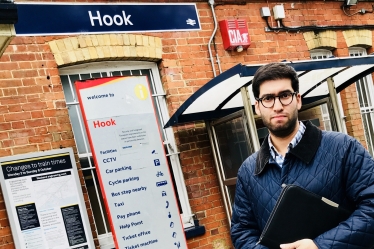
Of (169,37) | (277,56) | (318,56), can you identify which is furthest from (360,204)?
(318,56)

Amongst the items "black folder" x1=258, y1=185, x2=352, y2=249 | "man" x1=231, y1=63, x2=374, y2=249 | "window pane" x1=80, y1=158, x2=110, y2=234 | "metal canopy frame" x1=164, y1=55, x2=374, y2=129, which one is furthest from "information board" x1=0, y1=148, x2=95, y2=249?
"black folder" x1=258, y1=185, x2=352, y2=249

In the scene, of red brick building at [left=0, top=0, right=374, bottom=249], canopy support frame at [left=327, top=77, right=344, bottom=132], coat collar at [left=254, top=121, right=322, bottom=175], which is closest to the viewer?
coat collar at [left=254, top=121, right=322, bottom=175]

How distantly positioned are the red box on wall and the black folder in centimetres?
440

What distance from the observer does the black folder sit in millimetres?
1950

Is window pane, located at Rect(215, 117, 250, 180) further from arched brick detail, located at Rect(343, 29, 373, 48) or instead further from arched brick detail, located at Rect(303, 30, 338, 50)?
arched brick detail, located at Rect(343, 29, 373, 48)

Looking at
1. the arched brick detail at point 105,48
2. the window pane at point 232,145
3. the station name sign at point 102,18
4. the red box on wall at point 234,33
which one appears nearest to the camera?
the station name sign at point 102,18

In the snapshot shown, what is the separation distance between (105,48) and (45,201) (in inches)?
79.5

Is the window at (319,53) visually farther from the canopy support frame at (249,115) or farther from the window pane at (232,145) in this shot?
the canopy support frame at (249,115)

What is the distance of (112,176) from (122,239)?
2.22 feet

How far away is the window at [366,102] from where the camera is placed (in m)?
7.88

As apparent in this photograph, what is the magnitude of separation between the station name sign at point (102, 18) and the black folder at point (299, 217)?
3.96 m

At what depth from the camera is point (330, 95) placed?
535 centimetres

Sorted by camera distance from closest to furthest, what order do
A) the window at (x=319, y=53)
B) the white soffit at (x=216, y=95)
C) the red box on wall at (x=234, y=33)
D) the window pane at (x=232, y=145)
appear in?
the white soffit at (x=216, y=95) → the window pane at (x=232, y=145) → the red box on wall at (x=234, y=33) → the window at (x=319, y=53)

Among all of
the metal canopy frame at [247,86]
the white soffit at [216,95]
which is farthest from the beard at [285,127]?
the white soffit at [216,95]
